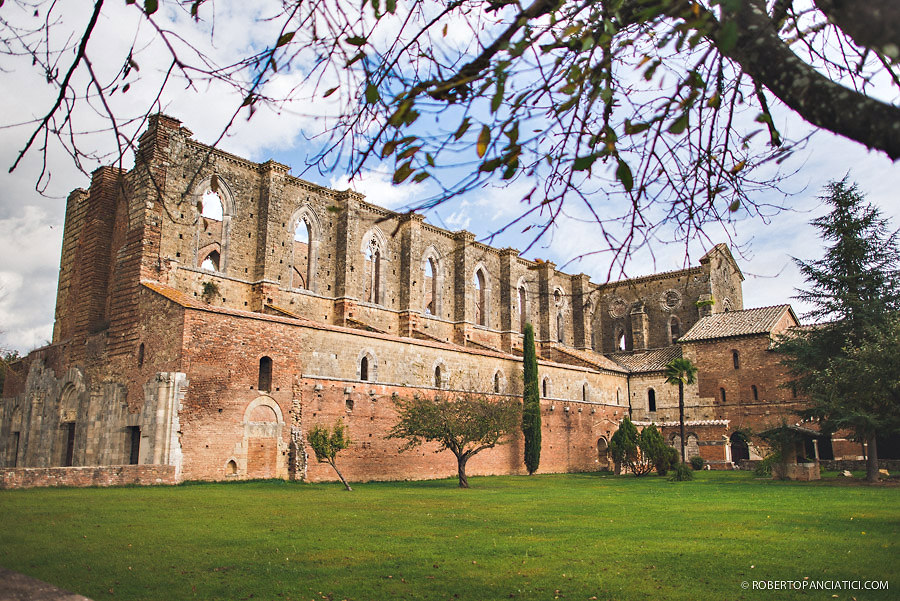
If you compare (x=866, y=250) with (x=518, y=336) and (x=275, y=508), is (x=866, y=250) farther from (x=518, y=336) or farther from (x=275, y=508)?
(x=275, y=508)

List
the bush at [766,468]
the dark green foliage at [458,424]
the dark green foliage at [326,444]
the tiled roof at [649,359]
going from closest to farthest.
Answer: the dark green foliage at [326,444] → the dark green foliage at [458,424] → the bush at [766,468] → the tiled roof at [649,359]

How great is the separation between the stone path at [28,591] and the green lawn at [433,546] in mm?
1829

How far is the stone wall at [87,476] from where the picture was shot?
48.9 feet

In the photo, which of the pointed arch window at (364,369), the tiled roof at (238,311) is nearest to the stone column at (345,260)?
the tiled roof at (238,311)

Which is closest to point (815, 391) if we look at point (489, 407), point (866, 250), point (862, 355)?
point (862, 355)

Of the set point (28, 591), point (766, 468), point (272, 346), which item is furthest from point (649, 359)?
point (28, 591)

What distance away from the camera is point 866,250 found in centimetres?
2370

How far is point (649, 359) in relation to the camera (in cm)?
3859

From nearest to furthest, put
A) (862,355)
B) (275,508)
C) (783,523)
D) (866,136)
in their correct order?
1. (866,136)
2. (783,523)
3. (275,508)
4. (862,355)

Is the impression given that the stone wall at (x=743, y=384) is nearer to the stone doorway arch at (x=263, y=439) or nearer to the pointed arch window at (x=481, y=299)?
the pointed arch window at (x=481, y=299)

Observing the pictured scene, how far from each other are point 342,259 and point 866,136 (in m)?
26.0

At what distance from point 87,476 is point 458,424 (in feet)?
32.7

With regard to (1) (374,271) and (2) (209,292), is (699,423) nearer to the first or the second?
(1) (374,271)

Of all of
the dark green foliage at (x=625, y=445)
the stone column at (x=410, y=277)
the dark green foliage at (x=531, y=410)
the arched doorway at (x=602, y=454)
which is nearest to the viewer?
the dark green foliage at (x=625, y=445)
